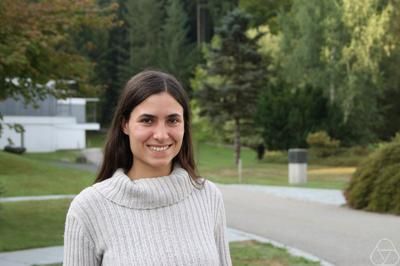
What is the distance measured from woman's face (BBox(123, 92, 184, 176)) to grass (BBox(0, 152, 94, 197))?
15.4m

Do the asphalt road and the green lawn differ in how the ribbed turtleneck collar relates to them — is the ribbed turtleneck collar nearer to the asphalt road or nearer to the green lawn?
the asphalt road

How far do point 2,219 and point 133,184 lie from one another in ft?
37.8

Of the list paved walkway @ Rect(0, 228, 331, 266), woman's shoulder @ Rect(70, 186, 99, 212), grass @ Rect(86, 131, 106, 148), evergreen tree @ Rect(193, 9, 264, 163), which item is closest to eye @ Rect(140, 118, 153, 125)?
woman's shoulder @ Rect(70, 186, 99, 212)

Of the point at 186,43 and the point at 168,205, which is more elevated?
the point at 186,43

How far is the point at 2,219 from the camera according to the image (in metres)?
13.3

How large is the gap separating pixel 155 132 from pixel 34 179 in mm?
20992

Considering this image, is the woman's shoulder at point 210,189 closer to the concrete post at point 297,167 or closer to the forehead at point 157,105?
the forehead at point 157,105

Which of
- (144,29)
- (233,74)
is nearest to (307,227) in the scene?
(233,74)

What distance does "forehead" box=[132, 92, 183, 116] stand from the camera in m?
2.41

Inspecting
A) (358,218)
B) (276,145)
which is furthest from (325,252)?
(276,145)

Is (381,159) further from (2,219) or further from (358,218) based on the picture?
(2,219)

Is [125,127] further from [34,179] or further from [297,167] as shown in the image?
[297,167]

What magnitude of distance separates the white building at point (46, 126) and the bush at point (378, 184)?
33551 mm

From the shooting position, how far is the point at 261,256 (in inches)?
381
